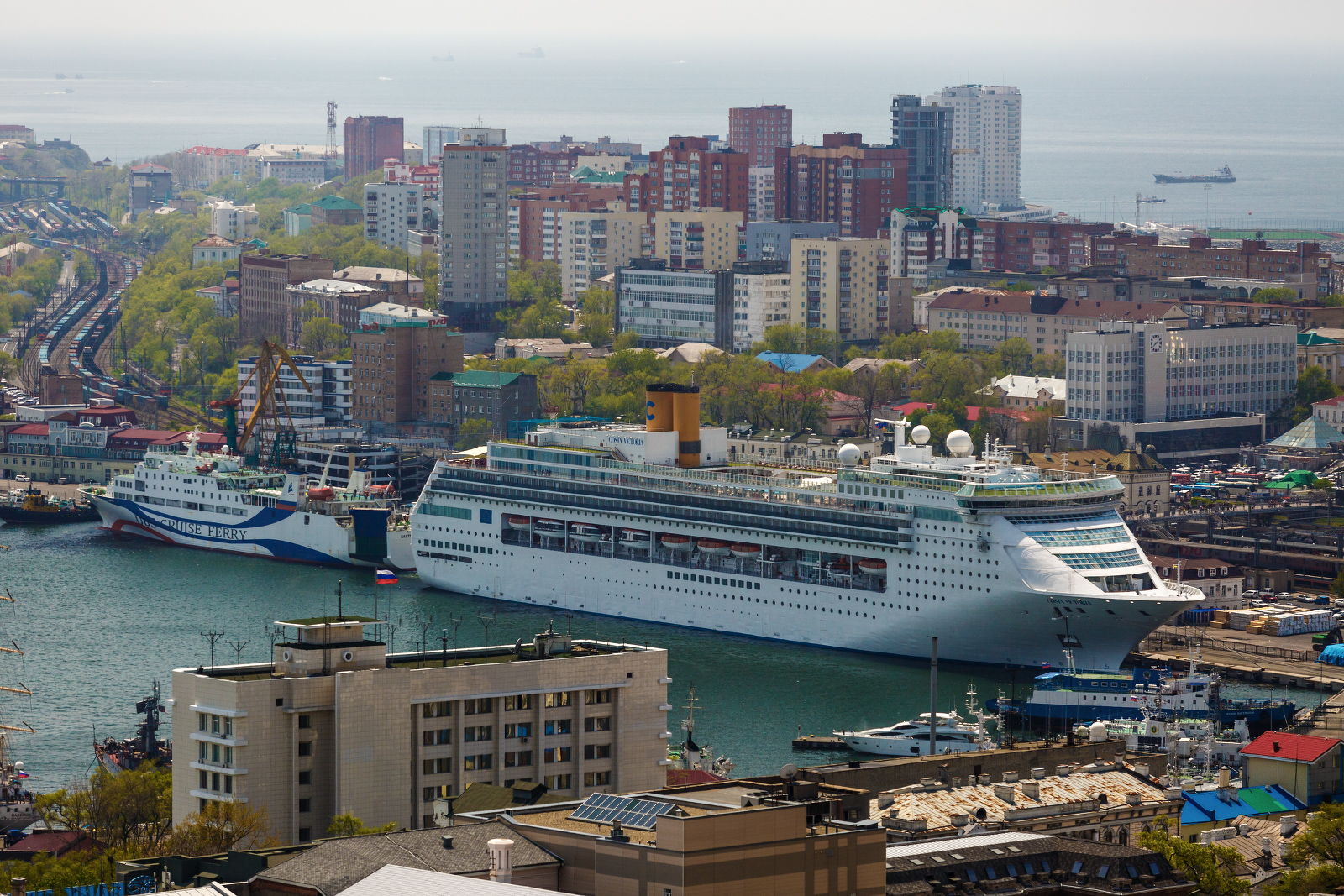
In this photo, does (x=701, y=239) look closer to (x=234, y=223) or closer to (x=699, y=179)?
(x=699, y=179)

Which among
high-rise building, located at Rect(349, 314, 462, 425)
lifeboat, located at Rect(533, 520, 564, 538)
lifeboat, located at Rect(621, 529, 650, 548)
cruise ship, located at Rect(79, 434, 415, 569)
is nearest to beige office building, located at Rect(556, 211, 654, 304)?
high-rise building, located at Rect(349, 314, 462, 425)

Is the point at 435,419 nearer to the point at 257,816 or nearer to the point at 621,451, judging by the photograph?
the point at 621,451

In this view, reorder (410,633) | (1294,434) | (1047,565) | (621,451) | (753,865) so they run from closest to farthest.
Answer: (753,865) < (1047,565) < (410,633) < (621,451) < (1294,434)

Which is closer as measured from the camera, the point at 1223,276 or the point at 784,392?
the point at 784,392

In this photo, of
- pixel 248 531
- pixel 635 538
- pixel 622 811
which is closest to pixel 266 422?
pixel 248 531

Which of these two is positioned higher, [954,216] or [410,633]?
[954,216]

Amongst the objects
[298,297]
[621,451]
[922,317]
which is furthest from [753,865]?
[298,297]
